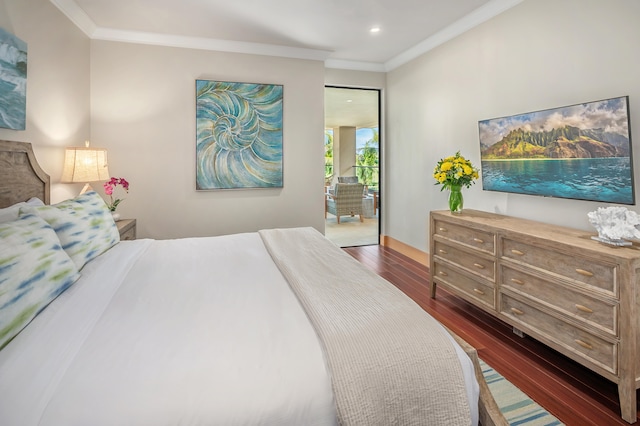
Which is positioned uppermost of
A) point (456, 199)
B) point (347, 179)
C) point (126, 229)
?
point (347, 179)

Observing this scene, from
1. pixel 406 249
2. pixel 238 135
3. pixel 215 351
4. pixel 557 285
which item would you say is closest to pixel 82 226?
pixel 215 351

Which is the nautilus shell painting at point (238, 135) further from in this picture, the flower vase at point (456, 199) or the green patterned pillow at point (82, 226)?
the flower vase at point (456, 199)

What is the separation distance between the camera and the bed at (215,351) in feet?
3.13

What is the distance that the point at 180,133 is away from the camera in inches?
158

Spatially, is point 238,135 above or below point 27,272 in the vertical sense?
above

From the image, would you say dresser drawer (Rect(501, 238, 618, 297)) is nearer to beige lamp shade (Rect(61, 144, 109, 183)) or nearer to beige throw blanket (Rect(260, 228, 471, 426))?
beige throw blanket (Rect(260, 228, 471, 426))

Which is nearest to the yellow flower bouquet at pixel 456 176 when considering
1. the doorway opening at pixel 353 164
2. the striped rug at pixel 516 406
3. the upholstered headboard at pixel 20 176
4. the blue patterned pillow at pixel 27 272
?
the striped rug at pixel 516 406

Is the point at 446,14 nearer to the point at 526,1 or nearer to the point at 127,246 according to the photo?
the point at 526,1

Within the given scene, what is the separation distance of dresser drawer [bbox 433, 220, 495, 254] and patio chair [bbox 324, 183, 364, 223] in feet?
9.22

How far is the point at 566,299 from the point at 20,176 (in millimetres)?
3618

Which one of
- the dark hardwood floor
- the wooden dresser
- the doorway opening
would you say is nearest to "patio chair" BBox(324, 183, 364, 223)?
the doorway opening

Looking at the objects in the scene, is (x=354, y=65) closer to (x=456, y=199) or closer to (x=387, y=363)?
(x=456, y=199)

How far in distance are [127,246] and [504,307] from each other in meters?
2.73

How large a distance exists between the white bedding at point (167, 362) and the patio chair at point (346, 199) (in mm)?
4545
